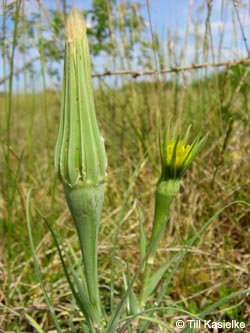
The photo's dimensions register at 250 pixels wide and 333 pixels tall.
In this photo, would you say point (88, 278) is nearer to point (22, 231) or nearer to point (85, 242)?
point (85, 242)

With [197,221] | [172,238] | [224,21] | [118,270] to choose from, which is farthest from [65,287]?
[224,21]

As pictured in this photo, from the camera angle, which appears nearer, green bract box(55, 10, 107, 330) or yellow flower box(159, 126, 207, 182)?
green bract box(55, 10, 107, 330)

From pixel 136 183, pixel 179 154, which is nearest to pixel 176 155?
pixel 179 154

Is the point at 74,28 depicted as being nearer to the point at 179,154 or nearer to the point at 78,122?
the point at 78,122

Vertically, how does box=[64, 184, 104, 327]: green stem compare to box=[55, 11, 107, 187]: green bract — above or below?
below

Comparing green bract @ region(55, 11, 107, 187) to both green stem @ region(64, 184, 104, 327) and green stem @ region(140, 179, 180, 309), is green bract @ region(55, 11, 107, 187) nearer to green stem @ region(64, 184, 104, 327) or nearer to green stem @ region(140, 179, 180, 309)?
green stem @ region(64, 184, 104, 327)

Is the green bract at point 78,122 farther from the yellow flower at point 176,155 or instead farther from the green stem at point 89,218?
the yellow flower at point 176,155

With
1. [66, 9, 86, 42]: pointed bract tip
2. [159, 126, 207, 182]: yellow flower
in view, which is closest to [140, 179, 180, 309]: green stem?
[159, 126, 207, 182]: yellow flower

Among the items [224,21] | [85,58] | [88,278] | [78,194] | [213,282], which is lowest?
[213,282]
